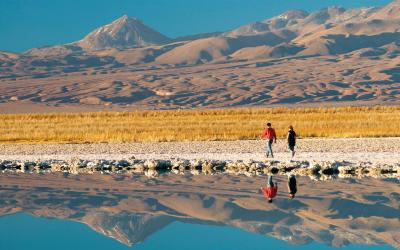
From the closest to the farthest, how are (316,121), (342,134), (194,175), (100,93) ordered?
(194,175) < (342,134) < (316,121) < (100,93)

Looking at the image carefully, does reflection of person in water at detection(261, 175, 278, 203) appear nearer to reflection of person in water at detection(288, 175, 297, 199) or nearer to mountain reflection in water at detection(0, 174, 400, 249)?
mountain reflection in water at detection(0, 174, 400, 249)

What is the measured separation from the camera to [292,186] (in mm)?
20531

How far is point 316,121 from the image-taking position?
50.8 meters

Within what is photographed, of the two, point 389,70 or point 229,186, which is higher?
point 389,70

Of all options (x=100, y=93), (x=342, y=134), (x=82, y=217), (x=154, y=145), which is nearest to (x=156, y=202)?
(x=82, y=217)

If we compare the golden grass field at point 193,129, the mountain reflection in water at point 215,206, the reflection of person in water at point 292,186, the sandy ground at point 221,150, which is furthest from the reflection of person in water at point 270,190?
the golden grass field at point 193,129

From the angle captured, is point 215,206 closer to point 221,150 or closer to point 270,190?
point 270,190

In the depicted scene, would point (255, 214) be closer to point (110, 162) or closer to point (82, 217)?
point (82, 217)

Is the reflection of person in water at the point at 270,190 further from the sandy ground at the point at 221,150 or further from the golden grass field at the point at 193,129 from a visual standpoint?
the golden grass field at the point at 193,129

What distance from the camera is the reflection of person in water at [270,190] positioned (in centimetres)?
1870

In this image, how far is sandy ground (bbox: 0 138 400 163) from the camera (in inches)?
1134

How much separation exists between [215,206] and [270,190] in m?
2.38

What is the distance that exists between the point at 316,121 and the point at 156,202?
33.5 m

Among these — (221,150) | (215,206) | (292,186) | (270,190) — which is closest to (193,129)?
(221,150)
